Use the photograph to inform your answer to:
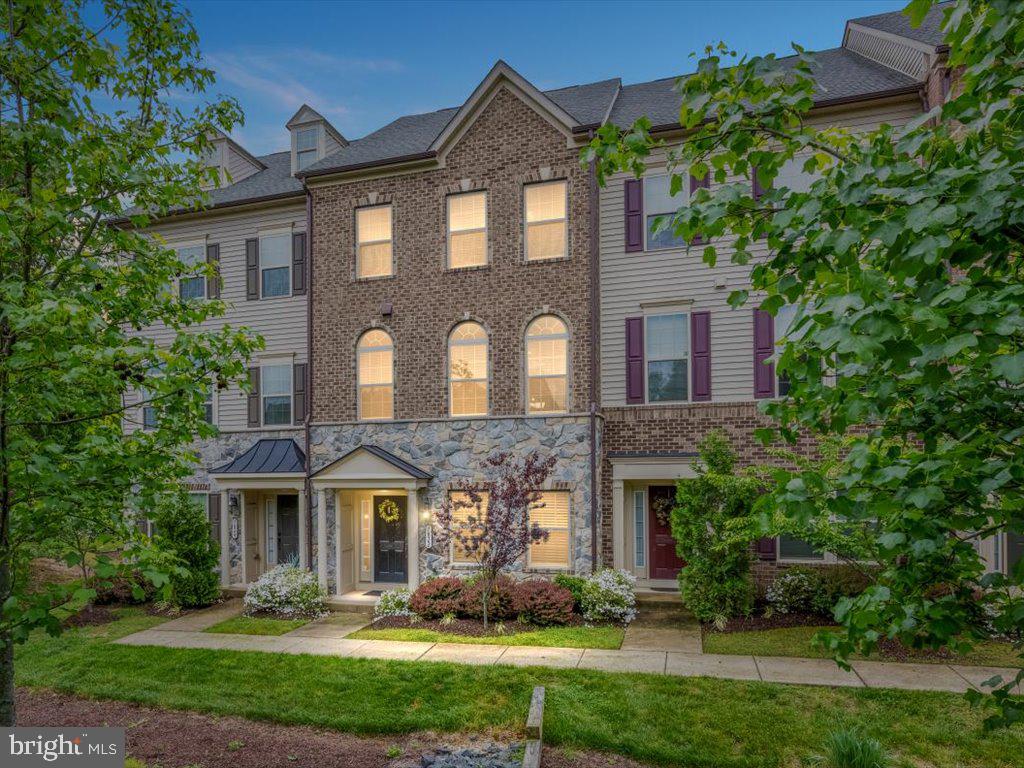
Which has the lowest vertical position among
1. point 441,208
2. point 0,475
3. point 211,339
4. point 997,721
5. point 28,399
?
point 997,721

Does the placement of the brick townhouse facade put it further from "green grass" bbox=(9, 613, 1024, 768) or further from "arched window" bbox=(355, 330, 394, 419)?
"green grass" bbox=(9, 613, 1024, 768)

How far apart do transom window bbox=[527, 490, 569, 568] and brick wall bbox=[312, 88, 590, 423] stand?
1895mm

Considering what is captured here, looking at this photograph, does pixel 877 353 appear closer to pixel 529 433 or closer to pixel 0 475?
pixel 0 475

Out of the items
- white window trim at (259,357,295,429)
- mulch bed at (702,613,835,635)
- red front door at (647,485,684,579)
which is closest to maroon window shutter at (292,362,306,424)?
white window trim at (259,357,295,429)

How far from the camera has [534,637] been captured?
10383 millimetres

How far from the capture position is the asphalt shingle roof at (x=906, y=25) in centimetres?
1262

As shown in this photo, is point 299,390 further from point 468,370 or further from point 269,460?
point 468,370

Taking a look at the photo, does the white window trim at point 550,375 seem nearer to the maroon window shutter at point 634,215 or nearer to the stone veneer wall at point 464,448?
the stone veneer wall at point 464,448

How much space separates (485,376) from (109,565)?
1009cm

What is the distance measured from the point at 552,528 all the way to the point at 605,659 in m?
3.95

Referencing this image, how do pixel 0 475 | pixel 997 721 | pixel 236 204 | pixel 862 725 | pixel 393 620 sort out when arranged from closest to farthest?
1. pixel 997 721
2. pixel 0 475
3. pixel 862 725
4. pixel 393 620
5. pixel 236 204

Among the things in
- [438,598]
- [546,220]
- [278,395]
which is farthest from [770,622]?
[278,395]

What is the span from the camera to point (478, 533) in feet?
42.0

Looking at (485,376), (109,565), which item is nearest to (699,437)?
(485,376)
